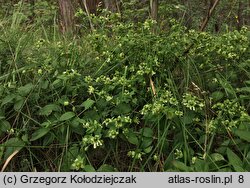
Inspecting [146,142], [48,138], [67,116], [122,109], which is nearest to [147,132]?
[146,142]

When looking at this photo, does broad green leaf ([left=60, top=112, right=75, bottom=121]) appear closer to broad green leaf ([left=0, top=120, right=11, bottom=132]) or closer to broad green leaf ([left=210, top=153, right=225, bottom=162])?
broad green leaf ([left=0, top=120, right=11, bottom=132])

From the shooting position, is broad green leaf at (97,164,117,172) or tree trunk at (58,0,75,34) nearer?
broad green leaf at (97,164,117,172)

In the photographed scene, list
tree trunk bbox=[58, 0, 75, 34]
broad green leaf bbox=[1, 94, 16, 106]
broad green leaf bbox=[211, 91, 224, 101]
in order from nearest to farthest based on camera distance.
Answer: broad green leaf bbox=[1, 94, 16, 106] < broad green leaf bbox=[211, 91, 224, 101] < tree trunk bbox=[58, 0, 75, 34]

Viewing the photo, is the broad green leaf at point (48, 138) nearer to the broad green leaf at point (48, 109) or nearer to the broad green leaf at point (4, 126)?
the broad green leaf at point (48, 109)

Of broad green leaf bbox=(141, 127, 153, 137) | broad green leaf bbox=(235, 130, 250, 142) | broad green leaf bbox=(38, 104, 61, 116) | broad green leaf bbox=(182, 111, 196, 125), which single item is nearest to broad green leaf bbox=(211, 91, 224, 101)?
broad green leaf bbox=(182, 111, 196, 125)

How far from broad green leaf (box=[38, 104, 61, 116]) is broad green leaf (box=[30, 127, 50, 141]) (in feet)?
0.34

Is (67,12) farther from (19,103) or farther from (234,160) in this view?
(234,160)

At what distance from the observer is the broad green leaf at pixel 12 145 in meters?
2.10

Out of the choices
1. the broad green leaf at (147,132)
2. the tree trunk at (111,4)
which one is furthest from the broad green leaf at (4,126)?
the tree trunk at (111,4)

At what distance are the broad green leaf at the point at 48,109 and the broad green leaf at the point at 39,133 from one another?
0.34 ft

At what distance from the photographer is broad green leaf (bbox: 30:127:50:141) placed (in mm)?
2120

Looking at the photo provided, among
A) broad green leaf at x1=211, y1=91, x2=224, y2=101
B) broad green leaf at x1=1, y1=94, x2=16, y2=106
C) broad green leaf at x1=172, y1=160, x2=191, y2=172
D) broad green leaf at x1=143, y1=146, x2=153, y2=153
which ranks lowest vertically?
broad green leaf at x1=172, y1=160, x2=191, y2=172

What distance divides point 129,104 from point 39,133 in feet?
1.85

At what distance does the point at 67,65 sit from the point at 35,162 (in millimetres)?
704
